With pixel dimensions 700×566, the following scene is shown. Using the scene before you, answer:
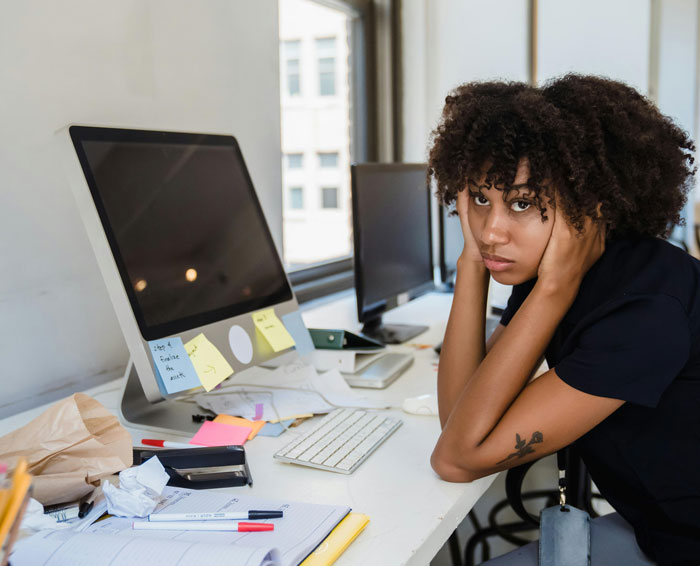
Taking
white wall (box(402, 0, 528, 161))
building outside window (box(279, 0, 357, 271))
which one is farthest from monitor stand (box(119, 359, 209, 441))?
white wall (box(402, 0, 528, 161))

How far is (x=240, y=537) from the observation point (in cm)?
72

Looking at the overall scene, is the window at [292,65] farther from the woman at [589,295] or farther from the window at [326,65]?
the woman at [589,295]

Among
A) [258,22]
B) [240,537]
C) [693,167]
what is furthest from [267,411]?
[258,22]

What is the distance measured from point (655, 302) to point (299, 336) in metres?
0.68

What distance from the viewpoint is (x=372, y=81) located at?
274cm

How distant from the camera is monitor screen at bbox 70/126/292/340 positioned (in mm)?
1033

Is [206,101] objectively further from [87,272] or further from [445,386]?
[445,386]

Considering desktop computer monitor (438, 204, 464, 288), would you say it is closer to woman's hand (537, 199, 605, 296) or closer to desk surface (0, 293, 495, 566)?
desk surface (0, 293, 495, 566)

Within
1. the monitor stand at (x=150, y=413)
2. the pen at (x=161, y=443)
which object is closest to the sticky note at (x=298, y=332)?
the monitor stand at (x=150, y=413)

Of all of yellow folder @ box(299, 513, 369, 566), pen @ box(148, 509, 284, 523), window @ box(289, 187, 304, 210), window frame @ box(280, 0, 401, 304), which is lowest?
yellow folder @ box(299, 513, 369, 566)

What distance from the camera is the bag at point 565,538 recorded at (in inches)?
37.8

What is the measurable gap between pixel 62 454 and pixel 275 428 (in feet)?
1.22

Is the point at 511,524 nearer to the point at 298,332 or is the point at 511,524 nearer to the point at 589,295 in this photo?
the point at 298,332

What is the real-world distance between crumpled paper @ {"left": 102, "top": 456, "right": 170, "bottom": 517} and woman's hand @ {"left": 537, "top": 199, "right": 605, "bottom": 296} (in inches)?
23.5
